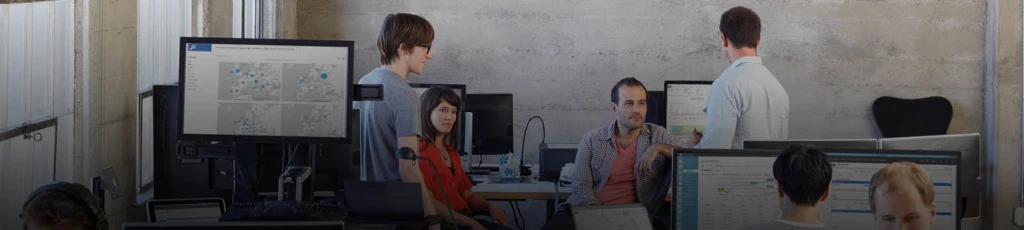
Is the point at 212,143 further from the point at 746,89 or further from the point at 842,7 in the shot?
the point at 842,7

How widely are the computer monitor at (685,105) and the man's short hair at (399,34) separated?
216 centimetres

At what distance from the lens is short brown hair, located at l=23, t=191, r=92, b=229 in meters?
2.34

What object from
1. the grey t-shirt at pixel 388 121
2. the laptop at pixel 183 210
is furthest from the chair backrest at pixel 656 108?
the laptop at pixel 183 210

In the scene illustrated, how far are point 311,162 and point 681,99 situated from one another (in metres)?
2.57

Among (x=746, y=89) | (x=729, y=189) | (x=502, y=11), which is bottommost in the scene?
(x=729, y=189)

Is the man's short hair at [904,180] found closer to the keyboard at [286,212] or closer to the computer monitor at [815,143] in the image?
the computer monitor at [815,143]

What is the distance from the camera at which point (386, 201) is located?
313cm

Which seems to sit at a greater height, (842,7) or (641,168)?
(842,7)

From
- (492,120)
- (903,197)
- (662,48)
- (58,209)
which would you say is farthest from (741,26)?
(662,48)

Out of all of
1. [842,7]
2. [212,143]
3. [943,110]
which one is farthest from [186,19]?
[943,110]

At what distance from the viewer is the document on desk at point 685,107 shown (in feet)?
18.7

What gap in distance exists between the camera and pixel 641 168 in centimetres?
447

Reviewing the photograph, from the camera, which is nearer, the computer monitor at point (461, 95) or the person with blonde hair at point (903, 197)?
the person with blonde hair at point (903, 197)

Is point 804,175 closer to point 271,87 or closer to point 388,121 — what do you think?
point 388,121
